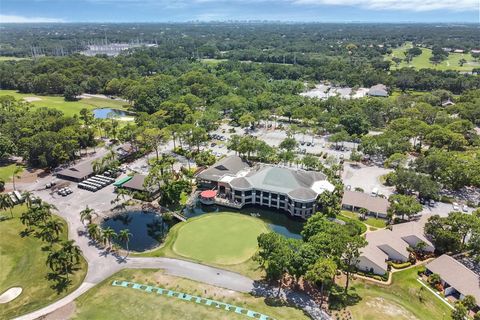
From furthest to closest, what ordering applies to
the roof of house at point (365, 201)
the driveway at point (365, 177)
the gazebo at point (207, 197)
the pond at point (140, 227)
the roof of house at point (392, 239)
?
the driveway at point (365, 177)
the gazebo at point (207, 197)
the roof of house at point (365, 201)
the pond at point (140, 227)
the roof of house at point (392, 239)

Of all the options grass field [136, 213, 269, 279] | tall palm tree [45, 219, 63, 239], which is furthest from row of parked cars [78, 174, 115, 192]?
grass field [136, 213, 269, 279]

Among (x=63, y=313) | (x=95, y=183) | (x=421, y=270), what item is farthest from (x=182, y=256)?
(x=421, y=270)

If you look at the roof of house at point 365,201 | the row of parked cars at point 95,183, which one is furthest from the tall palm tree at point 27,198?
the roof of house at point 365,201

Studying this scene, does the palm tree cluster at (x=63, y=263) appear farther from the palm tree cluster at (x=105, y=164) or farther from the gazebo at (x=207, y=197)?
the palm tree cluster at (x=105, y=164)

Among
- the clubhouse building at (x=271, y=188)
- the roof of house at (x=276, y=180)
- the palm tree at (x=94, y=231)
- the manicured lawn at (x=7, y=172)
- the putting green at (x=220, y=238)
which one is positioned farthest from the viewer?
the manicured lawn at (x=7, y=172)

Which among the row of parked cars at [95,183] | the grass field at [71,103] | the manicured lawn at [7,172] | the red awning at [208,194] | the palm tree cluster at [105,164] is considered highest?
the grass field at [71,103]

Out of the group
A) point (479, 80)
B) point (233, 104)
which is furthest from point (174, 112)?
point (479, 80)

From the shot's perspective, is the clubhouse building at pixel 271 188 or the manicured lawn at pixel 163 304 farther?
the clubhouse building at pixel 271 188
